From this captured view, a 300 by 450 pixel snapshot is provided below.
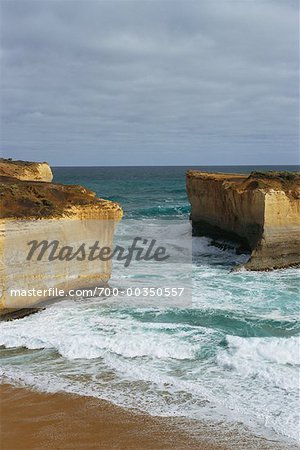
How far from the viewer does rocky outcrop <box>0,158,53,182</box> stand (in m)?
21.0

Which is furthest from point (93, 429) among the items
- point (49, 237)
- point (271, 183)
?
point (271, 183)

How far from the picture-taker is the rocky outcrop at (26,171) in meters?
21.0

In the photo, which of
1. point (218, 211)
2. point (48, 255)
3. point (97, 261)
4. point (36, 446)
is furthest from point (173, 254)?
point (36, 446)

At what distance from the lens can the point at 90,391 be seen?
8.52 m

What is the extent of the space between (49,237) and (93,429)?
5.50 meters

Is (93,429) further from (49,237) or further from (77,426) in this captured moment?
(49,237)

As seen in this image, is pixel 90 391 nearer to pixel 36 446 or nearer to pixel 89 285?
pixel 36 446

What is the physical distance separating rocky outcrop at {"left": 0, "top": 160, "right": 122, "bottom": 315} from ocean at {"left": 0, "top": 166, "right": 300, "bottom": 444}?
1.96 ft

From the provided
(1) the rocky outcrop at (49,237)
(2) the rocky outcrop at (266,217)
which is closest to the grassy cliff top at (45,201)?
(1) the rocky outcrop at (49,237)

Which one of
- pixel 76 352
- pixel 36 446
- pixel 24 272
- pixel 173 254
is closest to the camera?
pixel 36 446

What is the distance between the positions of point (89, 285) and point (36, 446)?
645 cm

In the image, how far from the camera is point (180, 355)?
9867mm

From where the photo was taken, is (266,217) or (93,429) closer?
(93,429)

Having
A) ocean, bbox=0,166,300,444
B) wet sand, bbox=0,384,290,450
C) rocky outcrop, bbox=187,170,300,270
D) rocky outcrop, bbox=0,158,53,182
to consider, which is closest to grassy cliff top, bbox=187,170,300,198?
rocky outcrop, bbox=187,170,300,270
